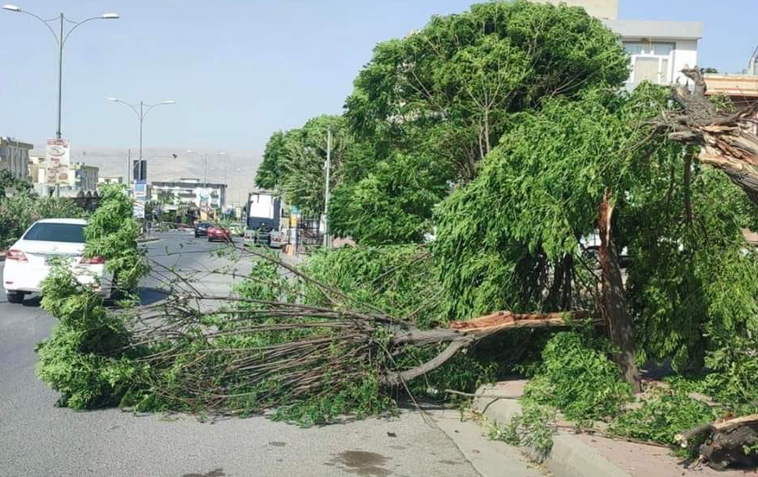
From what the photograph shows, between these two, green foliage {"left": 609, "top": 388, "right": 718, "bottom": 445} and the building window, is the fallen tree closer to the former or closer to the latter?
green foliage {"left": 609, "top": 388, "right": 718, "bottom": 445}

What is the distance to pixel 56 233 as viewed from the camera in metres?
17.4

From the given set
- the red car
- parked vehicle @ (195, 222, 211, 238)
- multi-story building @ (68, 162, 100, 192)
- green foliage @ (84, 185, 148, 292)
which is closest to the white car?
parked vehicle @ (195, 222, 211, 238)

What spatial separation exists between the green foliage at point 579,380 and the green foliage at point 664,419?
0.42 m

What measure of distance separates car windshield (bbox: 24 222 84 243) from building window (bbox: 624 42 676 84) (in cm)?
3199

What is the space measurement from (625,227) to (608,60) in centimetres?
1168

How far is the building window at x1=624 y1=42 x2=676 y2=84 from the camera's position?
1666 inches

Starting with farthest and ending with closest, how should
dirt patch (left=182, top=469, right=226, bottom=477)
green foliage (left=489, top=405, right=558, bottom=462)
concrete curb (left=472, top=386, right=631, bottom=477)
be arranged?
1. green foliage (left=489, top=405, right=558, bottom=462)
2. dirt patch (left=182, top=469, right=226, bottom=477)
3. concrete curb (left=472, top=386, right=631, bottom=477)

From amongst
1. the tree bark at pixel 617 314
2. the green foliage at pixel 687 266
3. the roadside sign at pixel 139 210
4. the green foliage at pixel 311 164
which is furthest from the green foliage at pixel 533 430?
the green foliage at pixel 311 164

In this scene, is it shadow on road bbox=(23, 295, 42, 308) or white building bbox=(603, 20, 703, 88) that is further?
white building bbox=(603, 20, 703, 88)

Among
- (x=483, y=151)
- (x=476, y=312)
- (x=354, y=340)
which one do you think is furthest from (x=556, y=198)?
(x=483, y=151)

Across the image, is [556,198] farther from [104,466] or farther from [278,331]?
[104,466]

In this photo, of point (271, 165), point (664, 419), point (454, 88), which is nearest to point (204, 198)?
point (454, 88)

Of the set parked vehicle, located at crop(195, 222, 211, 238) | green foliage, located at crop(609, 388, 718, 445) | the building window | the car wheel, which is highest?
the building window

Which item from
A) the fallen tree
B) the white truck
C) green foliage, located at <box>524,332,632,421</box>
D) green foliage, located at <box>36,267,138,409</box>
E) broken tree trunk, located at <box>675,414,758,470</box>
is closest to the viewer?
broken tree trunk, located at <box>675,414,758,470</box>
